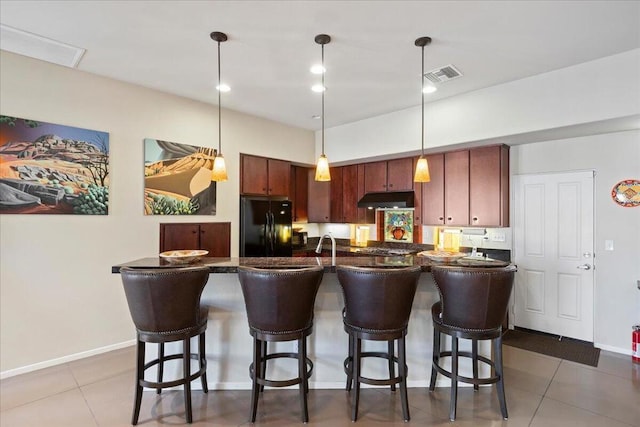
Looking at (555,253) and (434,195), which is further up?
(434,195)

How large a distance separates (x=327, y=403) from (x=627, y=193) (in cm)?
388

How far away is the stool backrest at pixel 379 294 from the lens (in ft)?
7.17

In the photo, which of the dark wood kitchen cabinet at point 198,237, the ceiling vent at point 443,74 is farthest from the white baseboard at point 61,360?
the ceiling vent at point 443,74

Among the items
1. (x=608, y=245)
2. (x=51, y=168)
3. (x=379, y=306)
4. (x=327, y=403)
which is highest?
(x=51, y=168)

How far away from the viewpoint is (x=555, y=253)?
399 cm

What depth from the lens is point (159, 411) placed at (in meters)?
2.42

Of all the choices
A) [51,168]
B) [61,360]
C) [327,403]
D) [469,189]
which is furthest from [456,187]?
[61,360]

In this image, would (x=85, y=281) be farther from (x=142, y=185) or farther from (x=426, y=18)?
(x=426, y=18)

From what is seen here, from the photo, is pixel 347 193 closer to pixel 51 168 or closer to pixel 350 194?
pixel 350 194

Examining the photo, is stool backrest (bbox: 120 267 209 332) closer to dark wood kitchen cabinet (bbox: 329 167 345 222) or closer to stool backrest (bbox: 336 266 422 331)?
stool backrest (bbox: 336 266 422 331)

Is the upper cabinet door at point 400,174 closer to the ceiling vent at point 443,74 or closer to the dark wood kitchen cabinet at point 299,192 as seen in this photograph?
the ceiling vent at point 443,74

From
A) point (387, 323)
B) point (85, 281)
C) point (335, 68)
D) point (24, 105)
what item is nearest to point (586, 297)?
point (387, 323)

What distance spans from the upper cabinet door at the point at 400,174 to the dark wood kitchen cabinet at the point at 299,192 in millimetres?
1642

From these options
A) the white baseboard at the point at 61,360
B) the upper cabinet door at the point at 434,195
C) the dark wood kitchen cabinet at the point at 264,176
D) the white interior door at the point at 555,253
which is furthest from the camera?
the dark wood kitchen cabinet at the point at 264,176
